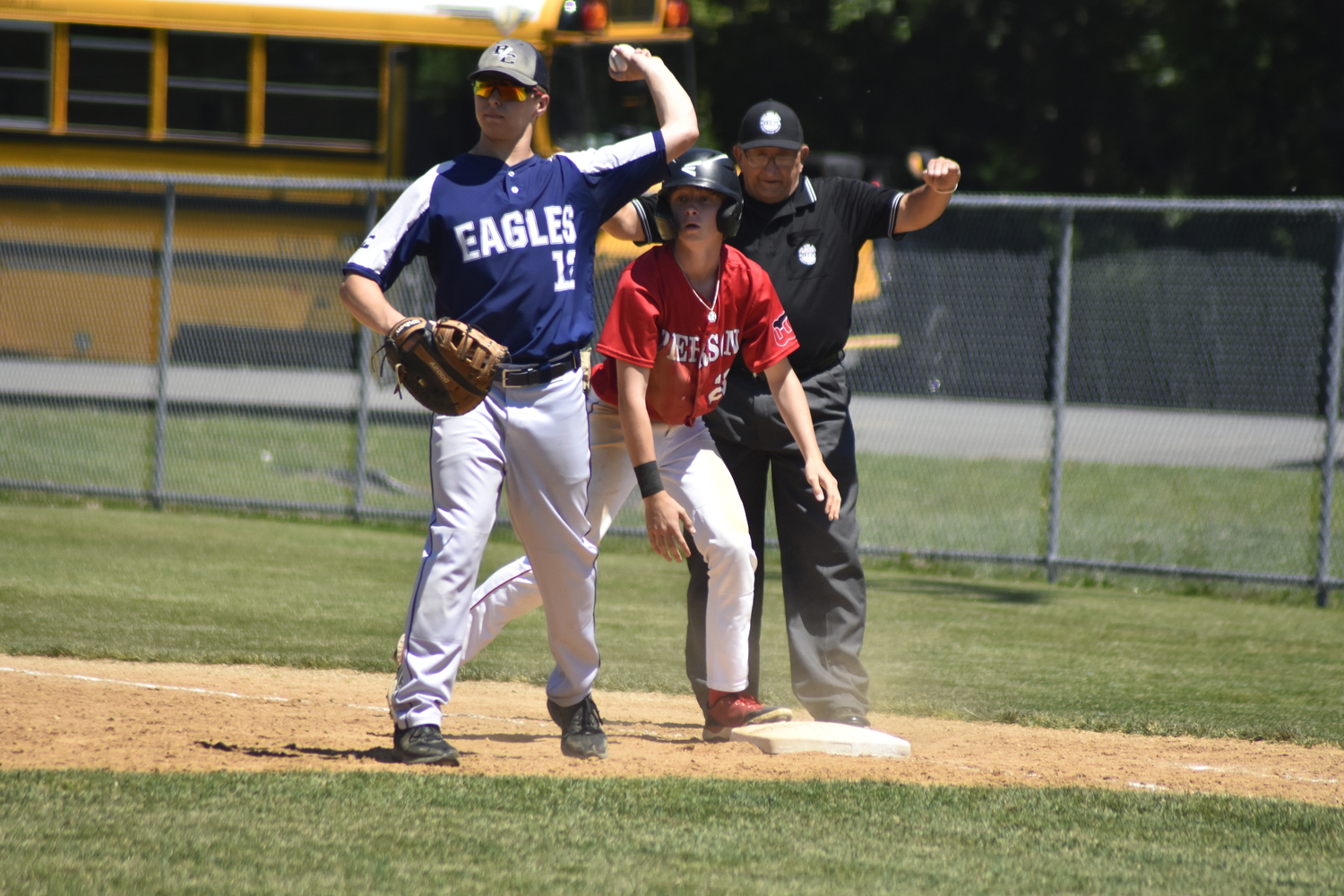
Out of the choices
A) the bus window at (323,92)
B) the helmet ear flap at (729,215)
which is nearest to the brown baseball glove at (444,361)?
the helmet ear flap at (729,215)

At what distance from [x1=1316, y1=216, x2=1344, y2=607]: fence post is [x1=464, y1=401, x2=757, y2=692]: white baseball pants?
5063 mm

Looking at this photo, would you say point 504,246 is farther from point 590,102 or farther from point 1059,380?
point 590,102

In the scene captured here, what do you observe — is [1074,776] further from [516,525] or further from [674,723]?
[516,525]

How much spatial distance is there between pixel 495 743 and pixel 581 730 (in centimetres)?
36

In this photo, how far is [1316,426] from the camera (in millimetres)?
9359

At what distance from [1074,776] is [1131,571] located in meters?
4.84

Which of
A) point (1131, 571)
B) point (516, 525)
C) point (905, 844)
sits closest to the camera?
point (905, 844)

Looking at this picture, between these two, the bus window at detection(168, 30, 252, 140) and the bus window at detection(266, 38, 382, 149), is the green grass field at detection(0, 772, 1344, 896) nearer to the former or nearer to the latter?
the bus window at detection(266, 38, 382, 149)

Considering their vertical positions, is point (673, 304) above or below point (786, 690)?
above

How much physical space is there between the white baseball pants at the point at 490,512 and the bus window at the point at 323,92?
9.57 metres

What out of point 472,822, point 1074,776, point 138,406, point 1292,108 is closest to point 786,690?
point 1074,776

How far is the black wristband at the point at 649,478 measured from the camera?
454 cm

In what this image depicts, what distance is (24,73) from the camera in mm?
13211

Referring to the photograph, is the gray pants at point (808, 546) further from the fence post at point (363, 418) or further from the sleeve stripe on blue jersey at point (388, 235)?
the fence post at point (363, 418)
